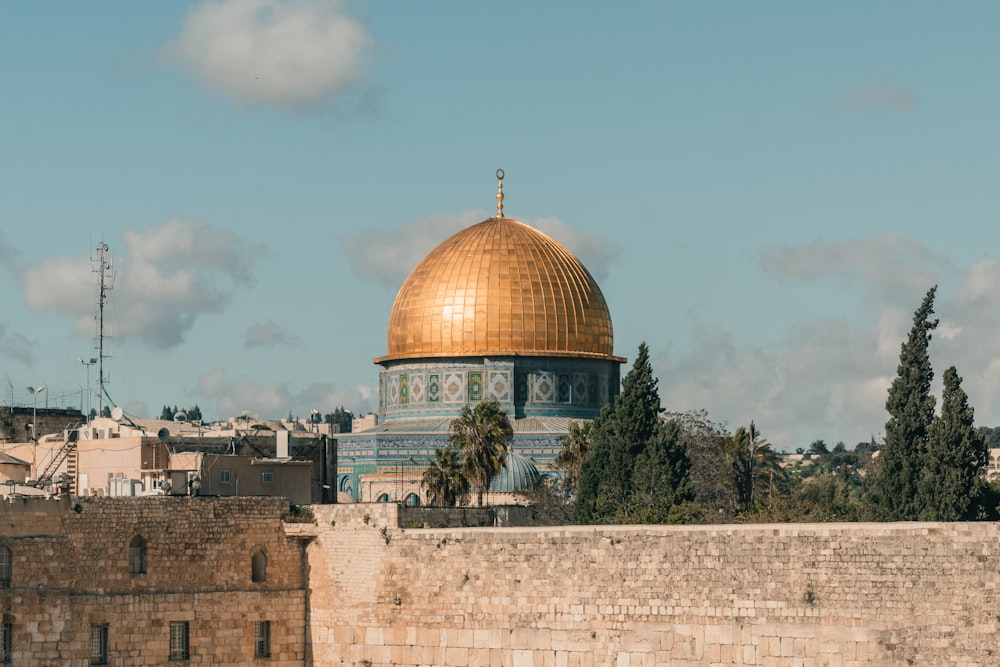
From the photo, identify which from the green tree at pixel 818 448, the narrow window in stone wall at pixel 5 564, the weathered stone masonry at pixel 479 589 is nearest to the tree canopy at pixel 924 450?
the weathered stone masonry at pixel 479 589

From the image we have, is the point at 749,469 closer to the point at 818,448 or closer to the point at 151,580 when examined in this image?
the point at 151,580

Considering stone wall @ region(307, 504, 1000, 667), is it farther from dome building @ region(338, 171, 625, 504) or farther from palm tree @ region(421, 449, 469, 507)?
dome building @ region(338, 171, 625, 504)

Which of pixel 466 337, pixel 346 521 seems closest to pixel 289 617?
pixel 346 521

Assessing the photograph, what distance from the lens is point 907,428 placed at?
31094 mm

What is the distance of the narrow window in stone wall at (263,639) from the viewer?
90.6 feet

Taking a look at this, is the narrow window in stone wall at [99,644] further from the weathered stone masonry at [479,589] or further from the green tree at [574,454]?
the green tree at [574,454]

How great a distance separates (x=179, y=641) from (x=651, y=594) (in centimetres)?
671

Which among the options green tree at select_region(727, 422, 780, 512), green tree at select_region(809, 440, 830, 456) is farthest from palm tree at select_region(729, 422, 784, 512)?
green tree at select_region(809, 440, 830, 456)

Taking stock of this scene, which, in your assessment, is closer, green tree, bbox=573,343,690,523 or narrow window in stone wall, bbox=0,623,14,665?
narrow window in stone wall, bbox=0,623,14,665

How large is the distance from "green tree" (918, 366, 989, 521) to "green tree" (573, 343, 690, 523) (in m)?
4.49

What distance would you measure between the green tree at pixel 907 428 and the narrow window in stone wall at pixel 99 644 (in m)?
11.8

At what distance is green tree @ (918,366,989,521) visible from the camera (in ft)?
98.6

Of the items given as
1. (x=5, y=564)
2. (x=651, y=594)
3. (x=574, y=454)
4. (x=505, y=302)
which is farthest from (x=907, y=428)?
(x=505, y=302)

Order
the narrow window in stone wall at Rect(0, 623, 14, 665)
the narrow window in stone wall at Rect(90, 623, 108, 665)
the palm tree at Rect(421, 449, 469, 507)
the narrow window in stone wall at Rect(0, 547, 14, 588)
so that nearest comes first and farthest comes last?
the narrow window in stone wall at Rect(0, 623, 14, 665), the narrow window in stone wall at Rect(0, 547, 14, 588), the narrow window in stone wall at Rect(90, 623, 108, 665), the palm tree at Rect(421, 449, 469, 507)
